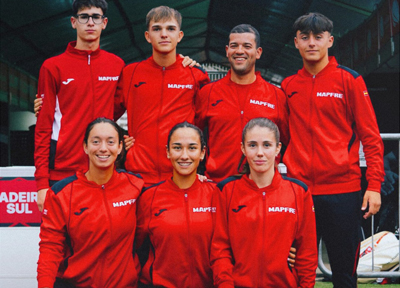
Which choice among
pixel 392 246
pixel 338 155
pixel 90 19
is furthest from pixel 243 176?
pixel 392 246

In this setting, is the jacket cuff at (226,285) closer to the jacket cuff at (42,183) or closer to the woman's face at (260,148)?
the woman's face at (260,148)

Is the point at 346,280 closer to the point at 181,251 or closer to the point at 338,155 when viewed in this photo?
the point at 338,155

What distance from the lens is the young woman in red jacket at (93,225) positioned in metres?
3.18

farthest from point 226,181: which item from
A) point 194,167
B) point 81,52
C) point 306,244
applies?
point 81,52

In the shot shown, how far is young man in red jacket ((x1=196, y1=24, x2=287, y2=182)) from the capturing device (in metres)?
3.54

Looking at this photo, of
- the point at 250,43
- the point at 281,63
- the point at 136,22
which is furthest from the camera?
the point at 281,63

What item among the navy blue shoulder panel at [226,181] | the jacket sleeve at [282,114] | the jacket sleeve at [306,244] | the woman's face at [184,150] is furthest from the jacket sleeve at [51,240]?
the jacket sleeve at [282,114]

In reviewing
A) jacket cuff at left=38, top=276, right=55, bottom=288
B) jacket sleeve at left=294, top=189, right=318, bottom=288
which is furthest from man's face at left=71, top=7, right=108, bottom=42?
jacket sleeve at left=294, top=189, right=318, bottom=288

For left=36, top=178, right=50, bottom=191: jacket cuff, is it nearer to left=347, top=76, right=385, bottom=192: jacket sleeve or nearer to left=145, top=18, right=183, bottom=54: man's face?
left=145, top=18, right=183, bottom=54: man's face

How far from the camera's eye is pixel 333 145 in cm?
339

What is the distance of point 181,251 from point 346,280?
47.4 inches

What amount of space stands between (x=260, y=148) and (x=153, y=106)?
3.07ft

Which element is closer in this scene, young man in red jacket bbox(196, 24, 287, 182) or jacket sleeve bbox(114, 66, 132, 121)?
young man in red jacket bbox(196, 24, 287, 182)

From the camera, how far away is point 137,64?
373cm
